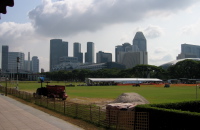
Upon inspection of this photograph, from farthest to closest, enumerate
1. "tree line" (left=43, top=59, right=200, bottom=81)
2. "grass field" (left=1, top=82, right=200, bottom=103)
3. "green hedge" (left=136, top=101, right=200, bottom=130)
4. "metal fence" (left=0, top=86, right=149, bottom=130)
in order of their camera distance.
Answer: "tree line" (left=43, top=59, right=200, bottom=81), "grass field" (left=1, top=82, right=200, bottom=103), "metal fence" (left=0, top=86, right=149, bottom=130), "green hedge" (left=136, top=101, right=200, bottom=130)

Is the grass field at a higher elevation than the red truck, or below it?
below

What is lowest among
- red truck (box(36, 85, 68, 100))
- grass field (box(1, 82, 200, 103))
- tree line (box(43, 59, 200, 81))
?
grass field (box(1, 82, 200, 103))

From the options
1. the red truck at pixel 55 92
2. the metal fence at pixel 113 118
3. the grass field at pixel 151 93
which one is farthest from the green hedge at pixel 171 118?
the red truck at pixel 55 92

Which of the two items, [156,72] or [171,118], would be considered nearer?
[171,118]

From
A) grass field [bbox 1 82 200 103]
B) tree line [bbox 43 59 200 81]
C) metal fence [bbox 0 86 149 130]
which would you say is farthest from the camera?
tree line [bbox 43 59 200 81]

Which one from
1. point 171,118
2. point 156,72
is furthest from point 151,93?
point 156,72

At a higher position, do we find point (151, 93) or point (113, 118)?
point (113, 118)

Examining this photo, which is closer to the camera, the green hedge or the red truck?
the green hedge

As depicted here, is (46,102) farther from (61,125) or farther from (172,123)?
(172,123)

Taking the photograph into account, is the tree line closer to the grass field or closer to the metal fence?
the grass field

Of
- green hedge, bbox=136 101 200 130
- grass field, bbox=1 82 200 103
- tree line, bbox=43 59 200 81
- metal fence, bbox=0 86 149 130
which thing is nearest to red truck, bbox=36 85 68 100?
grass field, bbox=1 82 200 103

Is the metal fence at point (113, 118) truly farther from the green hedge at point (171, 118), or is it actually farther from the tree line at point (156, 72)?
the tree line at point (156, 72)

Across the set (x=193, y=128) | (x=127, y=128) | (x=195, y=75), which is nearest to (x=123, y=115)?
(x=127, y=128)

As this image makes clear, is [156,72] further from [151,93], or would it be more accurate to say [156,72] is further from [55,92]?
[55,92]
